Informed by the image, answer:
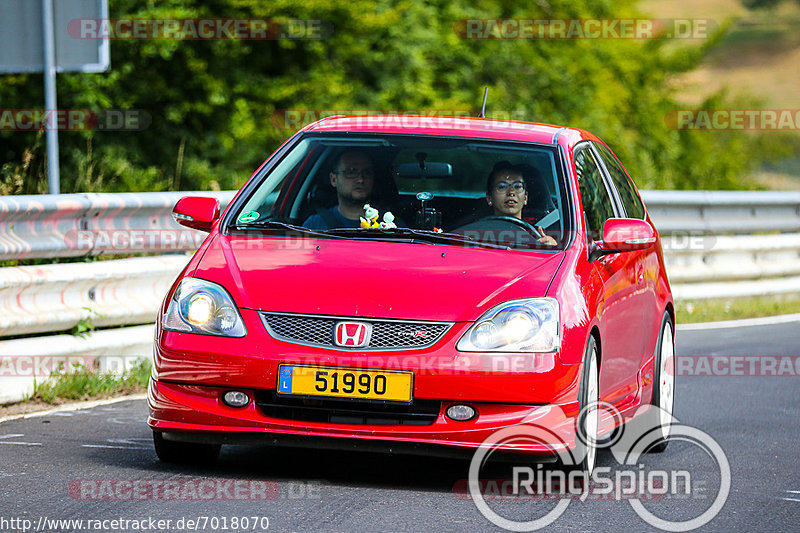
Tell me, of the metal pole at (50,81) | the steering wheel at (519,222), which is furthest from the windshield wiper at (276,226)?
the metal pole at (50,81)

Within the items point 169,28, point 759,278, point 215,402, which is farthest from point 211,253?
point 169,28

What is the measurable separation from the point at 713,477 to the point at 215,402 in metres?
2.35

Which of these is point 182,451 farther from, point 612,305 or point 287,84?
point 287,84

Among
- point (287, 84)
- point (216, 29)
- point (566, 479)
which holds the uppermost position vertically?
point (216, 29)

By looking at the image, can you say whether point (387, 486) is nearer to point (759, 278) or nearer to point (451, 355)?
point (451, 355)

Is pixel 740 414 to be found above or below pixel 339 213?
below

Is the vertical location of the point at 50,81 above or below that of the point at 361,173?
above

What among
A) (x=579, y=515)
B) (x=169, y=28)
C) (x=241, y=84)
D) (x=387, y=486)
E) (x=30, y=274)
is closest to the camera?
(x=579, y=515)

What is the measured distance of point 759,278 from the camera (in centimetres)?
1555

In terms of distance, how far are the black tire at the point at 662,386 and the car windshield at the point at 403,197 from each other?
4.39ft

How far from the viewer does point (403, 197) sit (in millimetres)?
7309

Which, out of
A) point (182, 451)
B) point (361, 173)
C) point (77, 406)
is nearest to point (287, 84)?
point (77, 406)

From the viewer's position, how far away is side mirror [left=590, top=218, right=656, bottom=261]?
672 centimetres

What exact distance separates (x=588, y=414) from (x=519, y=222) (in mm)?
1087
